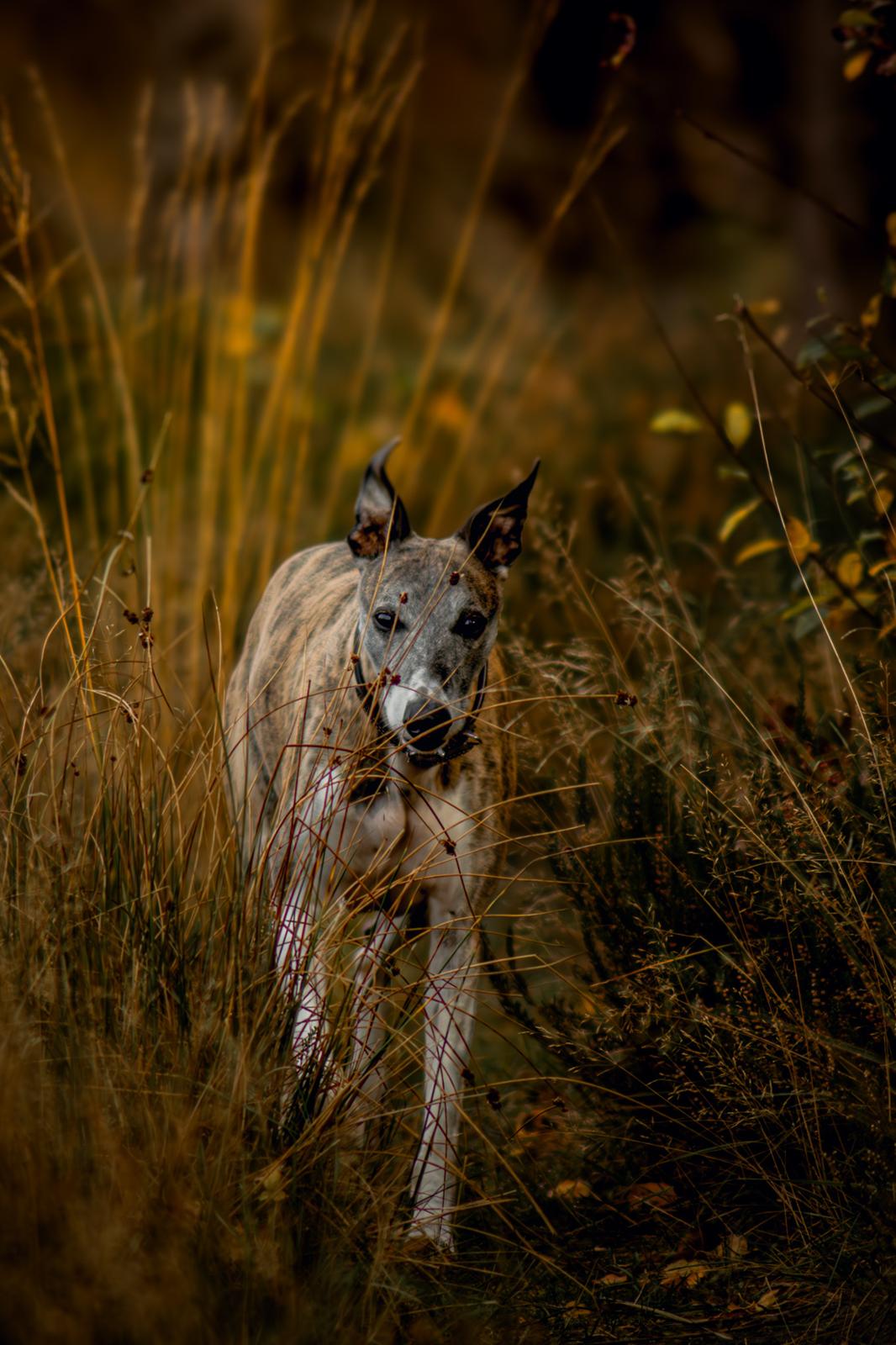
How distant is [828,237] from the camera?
8.21 m

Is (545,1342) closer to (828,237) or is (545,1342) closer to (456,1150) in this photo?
(456,1150)

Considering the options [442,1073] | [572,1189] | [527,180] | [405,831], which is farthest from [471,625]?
[527,180]

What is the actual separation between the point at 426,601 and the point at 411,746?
479mm

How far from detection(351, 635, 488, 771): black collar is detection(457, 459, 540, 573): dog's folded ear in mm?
315

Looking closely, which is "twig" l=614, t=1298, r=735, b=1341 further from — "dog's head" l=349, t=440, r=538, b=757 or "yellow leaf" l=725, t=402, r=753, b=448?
"yellow leaf" l=725, t=402, r=753, b=448

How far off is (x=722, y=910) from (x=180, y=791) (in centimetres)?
130

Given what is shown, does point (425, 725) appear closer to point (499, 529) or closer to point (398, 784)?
point (398, 784)

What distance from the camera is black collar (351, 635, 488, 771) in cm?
298

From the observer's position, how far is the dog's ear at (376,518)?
11.2ft

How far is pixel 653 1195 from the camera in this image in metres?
2.94

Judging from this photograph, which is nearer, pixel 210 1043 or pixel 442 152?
pixel 210 1043

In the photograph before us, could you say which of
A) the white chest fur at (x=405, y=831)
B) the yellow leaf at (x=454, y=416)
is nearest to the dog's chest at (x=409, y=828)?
the white chest fur at (x=405, y=831)

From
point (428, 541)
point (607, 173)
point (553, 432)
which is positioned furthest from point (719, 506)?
point (607, 173)

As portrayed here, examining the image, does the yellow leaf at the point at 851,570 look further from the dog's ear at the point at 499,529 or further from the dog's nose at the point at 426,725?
the dog's nose at the point at 426,725
